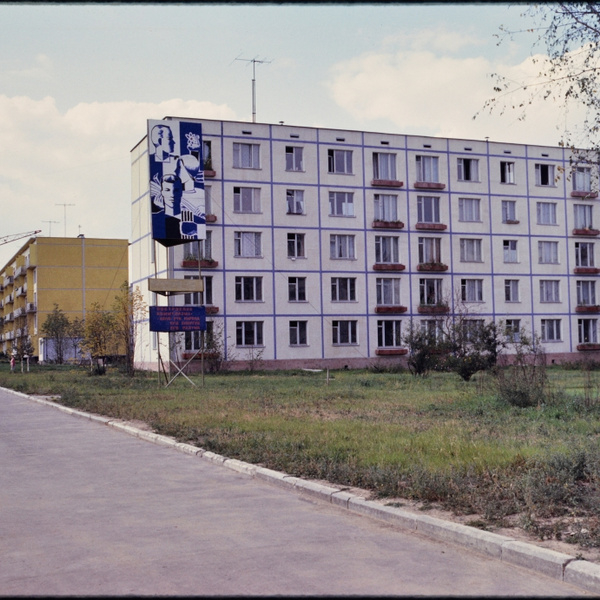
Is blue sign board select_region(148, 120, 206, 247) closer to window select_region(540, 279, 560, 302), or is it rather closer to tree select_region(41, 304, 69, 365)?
window select_region(540, 279, 560, 302)

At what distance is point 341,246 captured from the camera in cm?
5244

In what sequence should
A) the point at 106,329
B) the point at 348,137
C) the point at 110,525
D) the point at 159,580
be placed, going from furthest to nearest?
the point at 348,137 → the point at 106,329 → the point at 110,525 → the point at 159,580

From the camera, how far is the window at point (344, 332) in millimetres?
51969

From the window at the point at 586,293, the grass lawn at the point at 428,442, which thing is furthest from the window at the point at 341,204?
the grass lawn at the point at 428,442

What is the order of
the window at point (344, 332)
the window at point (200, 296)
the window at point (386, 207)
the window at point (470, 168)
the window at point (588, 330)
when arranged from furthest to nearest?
1. the window at point (588, 330)
2. the window at point (470, 168)
3. the window at point (386, 207)
4. the window at point (344, 332)
5. the window at point (200, 296)

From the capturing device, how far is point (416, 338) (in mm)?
35938

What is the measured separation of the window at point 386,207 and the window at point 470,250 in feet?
17.5

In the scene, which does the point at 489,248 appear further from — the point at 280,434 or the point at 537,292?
the point at 280,434

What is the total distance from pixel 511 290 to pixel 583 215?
879cm

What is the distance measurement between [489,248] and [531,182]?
6.08m

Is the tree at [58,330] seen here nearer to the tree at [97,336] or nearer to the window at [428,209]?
the tree at [97,336]

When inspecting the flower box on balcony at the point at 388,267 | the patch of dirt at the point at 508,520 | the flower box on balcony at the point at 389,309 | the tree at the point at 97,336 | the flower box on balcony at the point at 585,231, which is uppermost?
the flower box on balcony at the point at 585,231

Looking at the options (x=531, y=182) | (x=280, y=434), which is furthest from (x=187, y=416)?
(x=531, y=182)

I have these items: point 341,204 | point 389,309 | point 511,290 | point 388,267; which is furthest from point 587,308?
point 341,204
